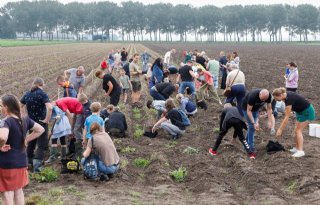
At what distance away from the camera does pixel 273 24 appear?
14738cm

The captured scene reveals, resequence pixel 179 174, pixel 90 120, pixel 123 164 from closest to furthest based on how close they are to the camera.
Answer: pixel 179 174, pixel 90 120, pixel 123 164

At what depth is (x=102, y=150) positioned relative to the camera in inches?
339

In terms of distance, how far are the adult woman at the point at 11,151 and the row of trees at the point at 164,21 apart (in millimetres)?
142478

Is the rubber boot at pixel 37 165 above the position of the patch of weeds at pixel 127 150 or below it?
above

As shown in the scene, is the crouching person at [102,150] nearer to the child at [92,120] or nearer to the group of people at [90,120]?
the group of people at [90,120]

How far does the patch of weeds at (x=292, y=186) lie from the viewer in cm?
806

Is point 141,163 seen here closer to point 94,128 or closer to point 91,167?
point 91,167

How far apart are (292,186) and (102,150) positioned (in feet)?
11.1

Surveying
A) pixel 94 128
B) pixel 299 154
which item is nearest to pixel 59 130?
pixel 94 128

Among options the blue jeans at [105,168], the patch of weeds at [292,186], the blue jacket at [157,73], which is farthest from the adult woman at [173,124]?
the patch of weeds at [292,186]

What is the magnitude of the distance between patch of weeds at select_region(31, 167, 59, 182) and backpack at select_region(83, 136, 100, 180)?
1.84ft

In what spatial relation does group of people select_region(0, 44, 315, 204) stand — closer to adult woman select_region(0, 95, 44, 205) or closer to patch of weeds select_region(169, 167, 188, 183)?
adult woman select_region(0, 95, 44, 205)

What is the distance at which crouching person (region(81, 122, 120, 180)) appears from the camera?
8547 millimetres

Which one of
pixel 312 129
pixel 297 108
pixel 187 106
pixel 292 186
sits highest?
pixel 297 108
